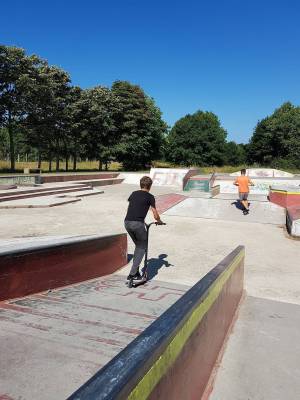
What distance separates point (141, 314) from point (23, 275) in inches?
60.0

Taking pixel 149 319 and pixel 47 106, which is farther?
pixel 47 106

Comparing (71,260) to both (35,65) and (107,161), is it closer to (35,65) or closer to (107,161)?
(35,65)

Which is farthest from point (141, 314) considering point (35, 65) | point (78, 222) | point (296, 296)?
point (35, 65)

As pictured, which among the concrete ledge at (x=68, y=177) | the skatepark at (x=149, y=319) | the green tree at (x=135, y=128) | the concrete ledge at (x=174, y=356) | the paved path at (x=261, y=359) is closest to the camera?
the concrete ledge at (x=174, y=356)

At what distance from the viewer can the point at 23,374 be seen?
257 cm

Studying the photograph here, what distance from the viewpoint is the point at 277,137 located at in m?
57.1

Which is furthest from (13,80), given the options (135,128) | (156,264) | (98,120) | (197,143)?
(197,143)

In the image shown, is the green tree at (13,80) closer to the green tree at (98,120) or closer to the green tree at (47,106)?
the green tree at (47,106)

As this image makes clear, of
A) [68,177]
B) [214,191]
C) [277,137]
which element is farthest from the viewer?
[277,137]

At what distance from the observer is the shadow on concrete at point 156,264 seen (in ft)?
23.8

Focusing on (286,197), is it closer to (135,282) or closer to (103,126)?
(135,282)

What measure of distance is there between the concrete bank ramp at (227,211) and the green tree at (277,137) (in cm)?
3543

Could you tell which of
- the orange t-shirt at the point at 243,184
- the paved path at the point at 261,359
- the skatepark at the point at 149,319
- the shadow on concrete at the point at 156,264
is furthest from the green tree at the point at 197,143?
the paved path at the point at 261,359

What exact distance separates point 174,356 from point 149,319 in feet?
7.59
